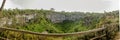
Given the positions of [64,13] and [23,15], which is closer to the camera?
[64,13]

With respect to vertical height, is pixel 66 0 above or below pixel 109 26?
above

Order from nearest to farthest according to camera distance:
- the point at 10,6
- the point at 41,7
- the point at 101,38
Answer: the point at 101,38 < the point at 10,6 < the point at 41,7

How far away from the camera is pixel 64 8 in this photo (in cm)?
887

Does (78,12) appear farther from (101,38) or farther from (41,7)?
(101,38)

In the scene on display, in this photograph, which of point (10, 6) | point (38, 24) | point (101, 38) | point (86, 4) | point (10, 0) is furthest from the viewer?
point (38, 24)

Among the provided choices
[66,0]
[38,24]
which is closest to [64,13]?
[66,0]

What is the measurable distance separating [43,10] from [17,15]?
4.55ft

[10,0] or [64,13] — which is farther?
[64,13]

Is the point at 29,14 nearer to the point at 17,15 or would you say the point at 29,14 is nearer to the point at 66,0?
the point at 17,15

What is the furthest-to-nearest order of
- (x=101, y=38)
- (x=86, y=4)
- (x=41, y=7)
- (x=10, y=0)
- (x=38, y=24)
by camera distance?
(x=41, y=7)
(x=38, y=24)
(x=10, y=0)
(x=86, y=4)
(x=101, y=38)

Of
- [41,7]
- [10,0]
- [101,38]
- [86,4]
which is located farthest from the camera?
[41,7]

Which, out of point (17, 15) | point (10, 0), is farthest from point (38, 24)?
point (10, 0)

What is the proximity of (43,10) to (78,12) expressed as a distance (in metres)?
2.68

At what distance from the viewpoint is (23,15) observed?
35.3 ft
